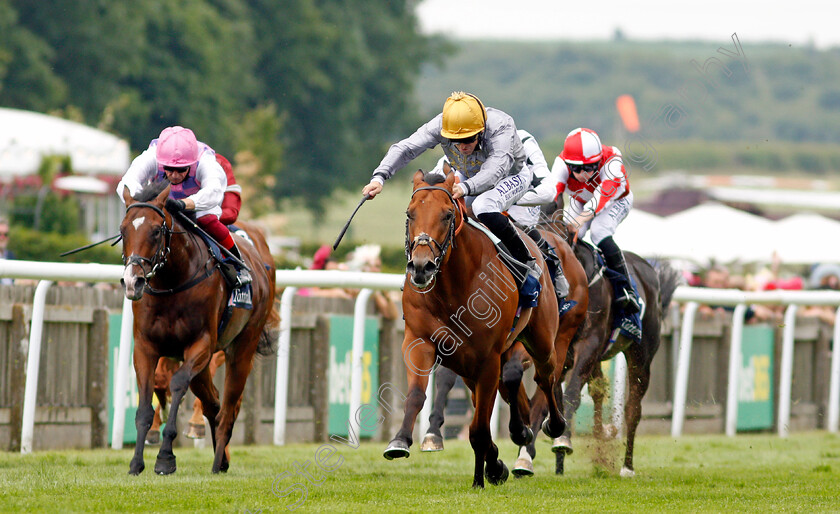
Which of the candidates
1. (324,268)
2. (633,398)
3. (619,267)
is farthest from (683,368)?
(619,267)

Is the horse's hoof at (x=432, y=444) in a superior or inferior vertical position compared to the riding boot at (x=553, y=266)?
inferior

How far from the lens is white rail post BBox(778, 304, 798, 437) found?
42.7 feet

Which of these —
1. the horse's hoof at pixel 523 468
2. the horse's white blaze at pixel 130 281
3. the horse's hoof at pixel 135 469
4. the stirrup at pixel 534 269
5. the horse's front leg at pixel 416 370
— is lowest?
the horse's hoof at pixel 135 469

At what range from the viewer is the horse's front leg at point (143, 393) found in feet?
22.4

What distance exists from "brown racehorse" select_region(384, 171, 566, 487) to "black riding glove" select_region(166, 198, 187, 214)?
55.1 inches

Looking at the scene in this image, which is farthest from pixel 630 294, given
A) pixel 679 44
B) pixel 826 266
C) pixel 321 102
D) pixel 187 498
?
pixel 679 44

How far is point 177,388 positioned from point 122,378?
1.57m

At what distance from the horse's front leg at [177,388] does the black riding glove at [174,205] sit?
2.32 ft

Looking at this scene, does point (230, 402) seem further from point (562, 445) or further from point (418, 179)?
point (418, 179)

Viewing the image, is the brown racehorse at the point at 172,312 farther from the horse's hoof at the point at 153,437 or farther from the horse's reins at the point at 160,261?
the horse's hoof at the point at 153,437

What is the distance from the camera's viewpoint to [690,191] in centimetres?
3444

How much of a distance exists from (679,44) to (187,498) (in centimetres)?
15675

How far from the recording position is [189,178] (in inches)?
303

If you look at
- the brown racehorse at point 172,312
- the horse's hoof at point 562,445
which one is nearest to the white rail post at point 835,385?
the horse's hoof at point 562,445
